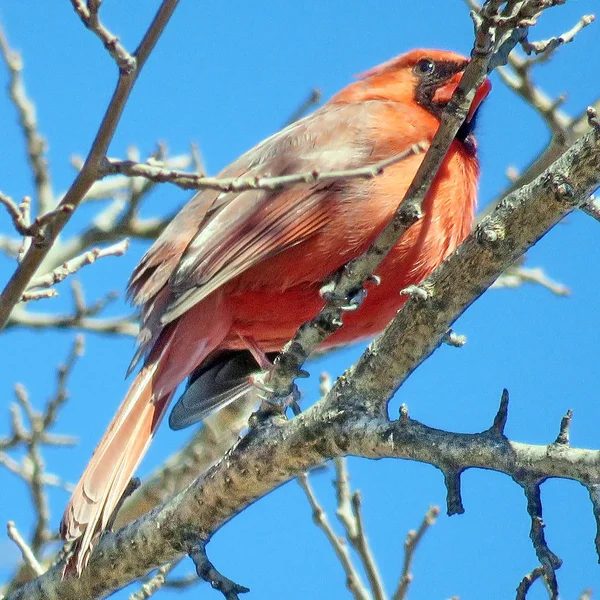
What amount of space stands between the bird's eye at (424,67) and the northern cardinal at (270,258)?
136mm

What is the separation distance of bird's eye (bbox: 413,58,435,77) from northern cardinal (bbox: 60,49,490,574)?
136 mm

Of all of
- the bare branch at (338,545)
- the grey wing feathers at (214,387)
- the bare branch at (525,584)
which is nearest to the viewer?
the bare branch at (525,584)

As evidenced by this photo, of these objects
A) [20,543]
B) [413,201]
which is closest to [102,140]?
[413,201]

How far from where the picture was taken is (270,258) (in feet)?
12.7

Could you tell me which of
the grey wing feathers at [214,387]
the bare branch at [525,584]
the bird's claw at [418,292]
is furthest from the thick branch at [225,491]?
the grey wing feathers at [214,387]

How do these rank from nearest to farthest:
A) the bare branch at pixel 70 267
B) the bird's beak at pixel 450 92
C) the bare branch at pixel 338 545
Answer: the bare branch at pixel 70 267, the bare branch at pixel 338 545, the bird's beak at pixel 450 92

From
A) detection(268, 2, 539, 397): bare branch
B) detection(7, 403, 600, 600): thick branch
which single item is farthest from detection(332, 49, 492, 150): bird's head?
detection(7, 403, 600, 600): thick branch

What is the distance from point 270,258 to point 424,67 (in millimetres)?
1299

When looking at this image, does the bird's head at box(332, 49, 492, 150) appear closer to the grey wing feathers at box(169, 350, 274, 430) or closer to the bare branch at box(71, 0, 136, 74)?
the grey wing feathers at box(169, 350, 274, 430)

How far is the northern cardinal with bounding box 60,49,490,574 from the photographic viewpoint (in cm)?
373

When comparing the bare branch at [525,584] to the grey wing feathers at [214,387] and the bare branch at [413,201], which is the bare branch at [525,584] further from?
the grey wing feathers at [214,387]

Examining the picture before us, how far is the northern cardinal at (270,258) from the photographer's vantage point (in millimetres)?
3729

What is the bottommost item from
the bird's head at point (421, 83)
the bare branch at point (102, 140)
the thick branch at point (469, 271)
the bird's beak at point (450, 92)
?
the thick branch at point (469, 271)

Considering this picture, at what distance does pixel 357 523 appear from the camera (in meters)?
3.74
